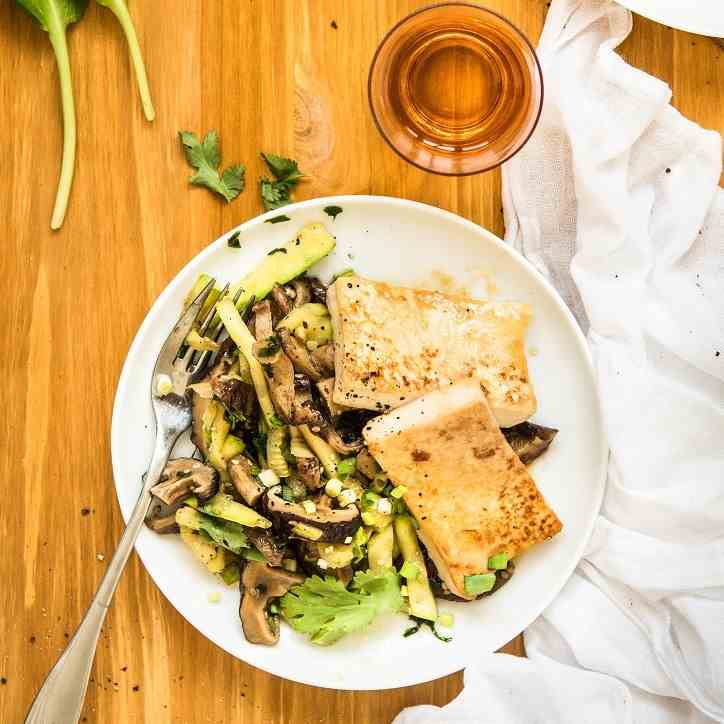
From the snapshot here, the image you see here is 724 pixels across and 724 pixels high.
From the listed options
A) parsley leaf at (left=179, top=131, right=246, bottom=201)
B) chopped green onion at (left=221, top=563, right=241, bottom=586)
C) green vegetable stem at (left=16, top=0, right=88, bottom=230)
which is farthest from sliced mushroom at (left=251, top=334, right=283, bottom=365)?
green vegetable stem at (left=16, top=0, right=88, bottom=230)

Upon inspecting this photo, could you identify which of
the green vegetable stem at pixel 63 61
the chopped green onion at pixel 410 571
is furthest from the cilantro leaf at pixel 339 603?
the green vegetable stem at pixel 63 61

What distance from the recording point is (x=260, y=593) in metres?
2.27

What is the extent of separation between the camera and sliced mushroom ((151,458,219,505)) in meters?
2.19

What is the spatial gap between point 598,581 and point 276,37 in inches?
75.2

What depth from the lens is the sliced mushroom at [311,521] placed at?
7.04 ft

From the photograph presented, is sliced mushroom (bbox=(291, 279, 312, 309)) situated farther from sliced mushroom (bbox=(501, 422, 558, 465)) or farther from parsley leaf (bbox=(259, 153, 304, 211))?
sliced mushroom (bbox=(501, 422, 558, 465))

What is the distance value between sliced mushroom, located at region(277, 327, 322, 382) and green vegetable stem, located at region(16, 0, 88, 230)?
81 centimetres

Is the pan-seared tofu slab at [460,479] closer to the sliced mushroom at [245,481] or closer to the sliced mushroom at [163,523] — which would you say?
the sliced mushroom at [245,481]

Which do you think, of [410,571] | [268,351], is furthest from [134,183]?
[410,571]

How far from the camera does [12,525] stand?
8.10 ft

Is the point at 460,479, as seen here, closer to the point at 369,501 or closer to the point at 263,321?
the point at 369,501

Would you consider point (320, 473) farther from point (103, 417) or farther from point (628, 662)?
point (628, 662)

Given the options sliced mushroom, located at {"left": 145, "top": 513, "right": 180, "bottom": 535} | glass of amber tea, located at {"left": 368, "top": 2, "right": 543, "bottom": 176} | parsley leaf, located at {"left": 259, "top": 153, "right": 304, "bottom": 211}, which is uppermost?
glass of amber tea, located at {"left": 368, "top": 2, "right": 543, "bottom": 176}

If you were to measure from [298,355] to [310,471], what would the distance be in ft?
1.06
